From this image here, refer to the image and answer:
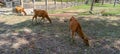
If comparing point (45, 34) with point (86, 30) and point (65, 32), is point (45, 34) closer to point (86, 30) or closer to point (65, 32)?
point (65, 32)

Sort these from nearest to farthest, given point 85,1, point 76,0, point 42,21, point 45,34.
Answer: point 45,34
point 42,21
point 76,0
point 85,1

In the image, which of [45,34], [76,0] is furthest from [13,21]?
[76,0]

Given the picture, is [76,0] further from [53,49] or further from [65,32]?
[53,49]

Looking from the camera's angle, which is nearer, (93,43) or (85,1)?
(93,43)

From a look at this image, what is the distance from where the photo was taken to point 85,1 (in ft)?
113

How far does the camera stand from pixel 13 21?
12.9 metres

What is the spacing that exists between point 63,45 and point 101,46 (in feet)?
4.38

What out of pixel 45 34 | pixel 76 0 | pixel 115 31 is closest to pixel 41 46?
pixel 45 34

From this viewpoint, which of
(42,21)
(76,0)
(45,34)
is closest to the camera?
(45,34)

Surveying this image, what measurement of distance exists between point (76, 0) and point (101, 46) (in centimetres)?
2208

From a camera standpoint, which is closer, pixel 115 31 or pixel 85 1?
pixel 115 31

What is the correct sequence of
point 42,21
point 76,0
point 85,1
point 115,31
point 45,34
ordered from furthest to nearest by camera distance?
point 85,1 < point 76,0 < point 42,21 < point 115,31 < point 45,34

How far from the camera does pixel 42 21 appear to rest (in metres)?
12.1

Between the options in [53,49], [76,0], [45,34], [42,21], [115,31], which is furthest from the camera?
[76,0]
